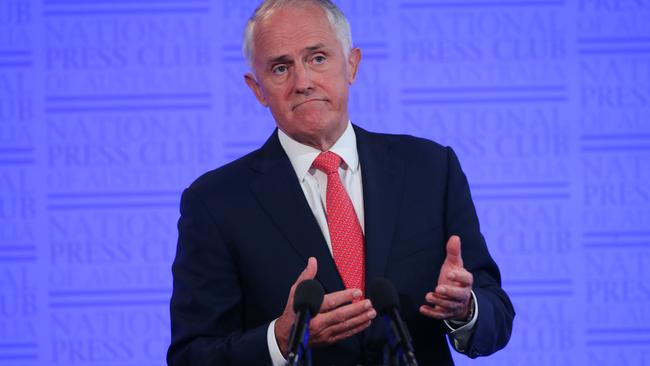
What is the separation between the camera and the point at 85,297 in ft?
11.1

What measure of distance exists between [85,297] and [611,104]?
6.88 feet

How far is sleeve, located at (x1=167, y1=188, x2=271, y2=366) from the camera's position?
82.1 inches

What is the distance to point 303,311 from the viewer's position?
1.53m

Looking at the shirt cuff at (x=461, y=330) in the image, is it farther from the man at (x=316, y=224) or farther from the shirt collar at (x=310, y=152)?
the shirt collar at (x=310, y=152)

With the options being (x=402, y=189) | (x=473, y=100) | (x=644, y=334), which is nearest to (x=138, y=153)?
(x=473, y=100)

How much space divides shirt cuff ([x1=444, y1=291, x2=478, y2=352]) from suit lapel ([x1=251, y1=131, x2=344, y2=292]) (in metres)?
0.26

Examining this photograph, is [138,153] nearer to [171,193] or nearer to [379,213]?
[171,193]

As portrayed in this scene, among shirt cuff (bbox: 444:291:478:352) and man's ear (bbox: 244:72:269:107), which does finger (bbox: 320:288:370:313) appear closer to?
shirt cuff (bbox: 444:291:478:352)

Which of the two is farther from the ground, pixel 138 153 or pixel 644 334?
pixel 138 153

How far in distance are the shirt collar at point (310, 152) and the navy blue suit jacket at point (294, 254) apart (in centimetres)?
2

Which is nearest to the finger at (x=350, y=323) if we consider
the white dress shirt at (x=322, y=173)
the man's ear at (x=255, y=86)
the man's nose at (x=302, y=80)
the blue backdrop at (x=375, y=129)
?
the white dress shirt at (x=322, y=173)

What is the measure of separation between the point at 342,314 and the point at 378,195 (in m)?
0.46

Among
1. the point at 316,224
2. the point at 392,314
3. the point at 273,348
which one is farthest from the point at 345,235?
the point at 392,314

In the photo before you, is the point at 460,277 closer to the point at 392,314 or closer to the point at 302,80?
the point at 392,314
